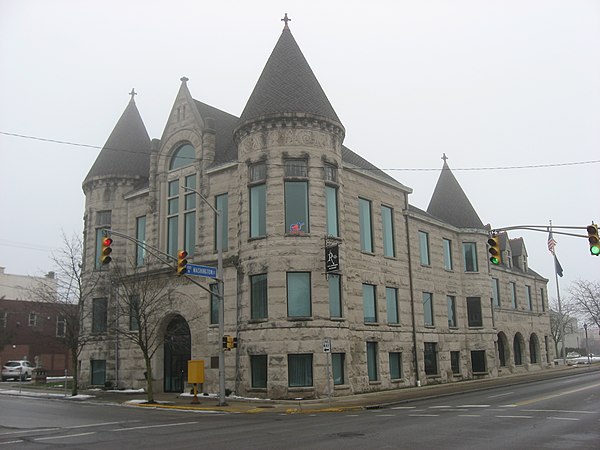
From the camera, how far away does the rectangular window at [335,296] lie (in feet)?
93.5

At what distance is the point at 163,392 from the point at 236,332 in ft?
23.9

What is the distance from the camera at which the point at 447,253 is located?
42219 mm

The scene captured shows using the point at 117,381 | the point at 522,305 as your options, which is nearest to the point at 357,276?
the point at 117,381

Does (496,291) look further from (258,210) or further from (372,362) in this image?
(258,210)

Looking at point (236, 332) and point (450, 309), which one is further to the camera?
point (450, 309)

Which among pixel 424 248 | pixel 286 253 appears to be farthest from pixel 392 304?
pixel 286 253

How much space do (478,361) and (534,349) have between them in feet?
54.2

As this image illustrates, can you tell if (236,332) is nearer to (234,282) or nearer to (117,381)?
(234,282)

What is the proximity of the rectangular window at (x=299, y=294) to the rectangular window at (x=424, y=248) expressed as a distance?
13.1 metres

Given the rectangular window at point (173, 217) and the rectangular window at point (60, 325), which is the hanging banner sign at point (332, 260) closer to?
the rectangular window at point (173, 217)

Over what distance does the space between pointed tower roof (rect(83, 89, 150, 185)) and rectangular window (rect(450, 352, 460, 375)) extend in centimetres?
2413

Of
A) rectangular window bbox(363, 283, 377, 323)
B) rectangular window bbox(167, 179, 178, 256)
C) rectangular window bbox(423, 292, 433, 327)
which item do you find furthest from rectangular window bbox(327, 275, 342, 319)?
rectangular window bbox(423, 292, 433, 327)

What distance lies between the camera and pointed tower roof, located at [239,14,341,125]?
29781 mm

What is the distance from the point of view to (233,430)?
16.2 m
